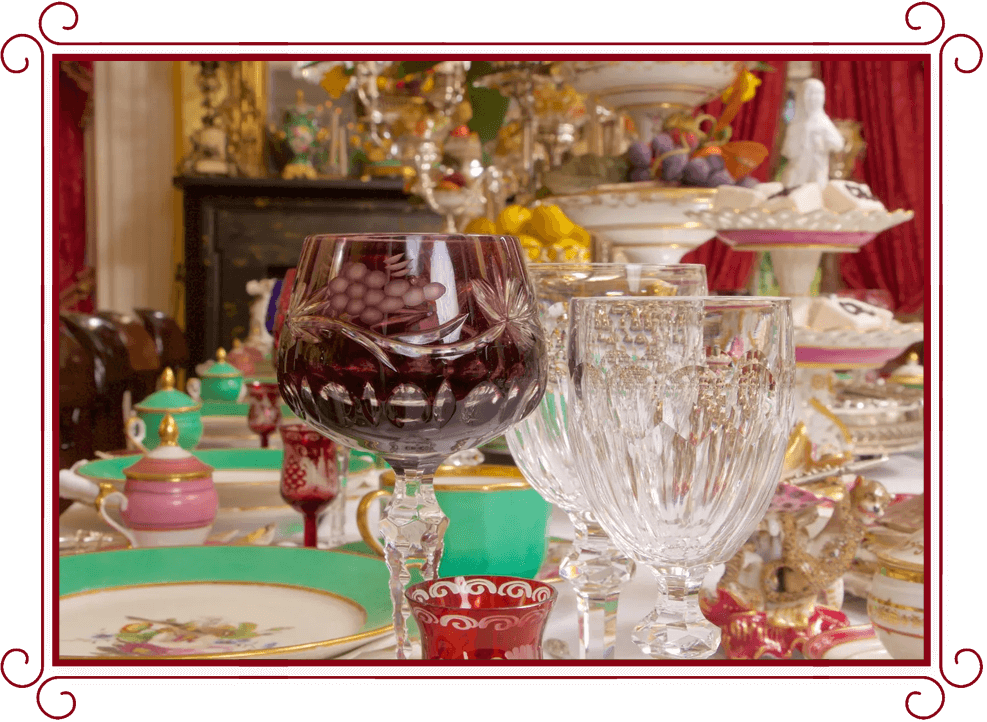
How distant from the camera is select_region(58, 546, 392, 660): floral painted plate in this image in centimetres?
47

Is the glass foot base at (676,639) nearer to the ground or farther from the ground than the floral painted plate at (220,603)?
farther from the ground

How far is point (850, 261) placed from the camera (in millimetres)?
5410

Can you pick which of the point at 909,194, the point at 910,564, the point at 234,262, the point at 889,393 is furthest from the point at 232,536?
the point at 909,194

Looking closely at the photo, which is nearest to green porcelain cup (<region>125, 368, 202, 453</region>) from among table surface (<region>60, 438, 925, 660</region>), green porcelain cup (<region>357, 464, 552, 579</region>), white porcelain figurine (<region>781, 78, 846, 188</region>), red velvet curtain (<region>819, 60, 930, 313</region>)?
table surface (<region>60, 438, 925, 660</region>)

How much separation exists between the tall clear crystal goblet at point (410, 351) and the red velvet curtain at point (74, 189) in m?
4.24

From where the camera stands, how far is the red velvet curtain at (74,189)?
173 inches

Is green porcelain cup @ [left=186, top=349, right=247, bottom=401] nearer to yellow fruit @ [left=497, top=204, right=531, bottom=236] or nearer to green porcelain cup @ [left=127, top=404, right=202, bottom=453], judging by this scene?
green porcelain cup @ [left=127, top=404, right=202, bottom=453]

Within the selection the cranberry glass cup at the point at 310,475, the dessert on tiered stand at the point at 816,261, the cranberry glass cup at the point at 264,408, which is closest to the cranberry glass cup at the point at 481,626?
the cranberry glass cup at the point at 310,475

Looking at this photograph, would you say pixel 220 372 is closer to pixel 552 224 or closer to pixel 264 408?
pixel 264 408

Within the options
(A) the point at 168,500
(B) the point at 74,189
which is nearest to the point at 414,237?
(A) the point at 168,500

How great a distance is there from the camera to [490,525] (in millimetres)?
564

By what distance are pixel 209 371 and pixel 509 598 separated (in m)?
1.12

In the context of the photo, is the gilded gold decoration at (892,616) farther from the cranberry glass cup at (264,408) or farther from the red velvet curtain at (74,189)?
the red velvet curtain at (74,189)
